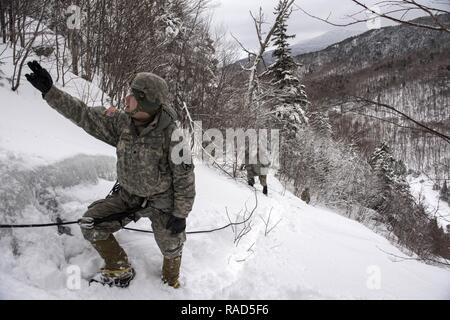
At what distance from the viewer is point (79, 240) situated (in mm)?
2803

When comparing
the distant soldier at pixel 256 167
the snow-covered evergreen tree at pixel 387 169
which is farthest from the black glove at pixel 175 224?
the snow-covered evergreen tree at pixel 387 169

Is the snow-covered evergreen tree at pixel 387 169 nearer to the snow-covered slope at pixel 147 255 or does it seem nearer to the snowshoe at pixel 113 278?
the snow-covered slope at pixel 147 255

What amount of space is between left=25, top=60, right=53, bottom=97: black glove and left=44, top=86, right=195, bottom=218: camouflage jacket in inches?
3.2

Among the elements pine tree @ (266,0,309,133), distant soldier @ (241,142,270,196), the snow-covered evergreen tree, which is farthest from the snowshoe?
the snow-covered evergreen tree

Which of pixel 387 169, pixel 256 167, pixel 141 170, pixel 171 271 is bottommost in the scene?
pixel 387 169

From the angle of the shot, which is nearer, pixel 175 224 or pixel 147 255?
pixel 175 224

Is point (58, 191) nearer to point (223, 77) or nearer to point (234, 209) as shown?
point (234, 209)

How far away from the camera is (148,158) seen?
8.24 feet

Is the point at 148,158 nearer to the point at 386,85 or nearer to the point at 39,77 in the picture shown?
the point at 39,77

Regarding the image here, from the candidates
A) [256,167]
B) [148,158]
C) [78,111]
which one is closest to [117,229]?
[148,158]

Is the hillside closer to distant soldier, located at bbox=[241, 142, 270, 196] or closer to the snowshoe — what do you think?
the snowshoe

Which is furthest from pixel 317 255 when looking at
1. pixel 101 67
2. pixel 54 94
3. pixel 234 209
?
pixel 101 67

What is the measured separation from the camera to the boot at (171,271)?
2662 mm

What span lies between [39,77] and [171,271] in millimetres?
1682
